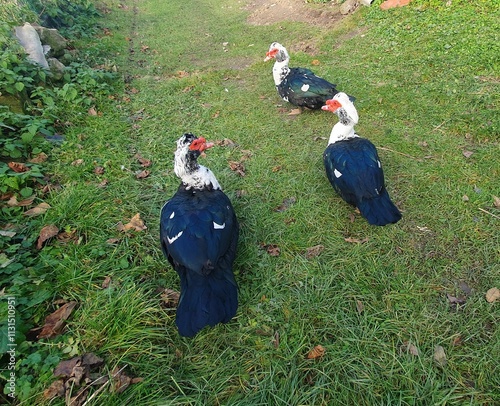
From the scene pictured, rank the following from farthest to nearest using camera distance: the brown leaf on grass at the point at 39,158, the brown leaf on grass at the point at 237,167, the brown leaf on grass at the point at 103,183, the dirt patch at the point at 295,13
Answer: the dirt patch at the point at 295,13
the brown leaf on grass at the point at 237,167
the brown leaf on grass at the point at 39,158
the brown leaf on grass at the point at 103,183

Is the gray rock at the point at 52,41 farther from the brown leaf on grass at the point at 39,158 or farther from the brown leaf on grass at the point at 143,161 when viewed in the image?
the brown leaf on grass at the point at 143,161

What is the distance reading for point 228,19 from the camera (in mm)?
10109

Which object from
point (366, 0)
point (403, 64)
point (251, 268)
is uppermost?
point (366, 0)

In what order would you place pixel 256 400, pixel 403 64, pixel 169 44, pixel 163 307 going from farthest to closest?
1. pixel 169 44
2. pixel 403 64
3. pixel 163 307
4. pixel 256 400

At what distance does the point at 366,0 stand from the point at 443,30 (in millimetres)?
2549

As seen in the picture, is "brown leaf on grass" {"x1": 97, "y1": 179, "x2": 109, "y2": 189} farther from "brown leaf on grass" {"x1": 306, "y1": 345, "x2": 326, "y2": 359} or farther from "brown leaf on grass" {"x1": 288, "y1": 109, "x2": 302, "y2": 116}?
"brown leaf on grass" {"x1": 288, "y1": 109, "x2": 302, "y2": 116}

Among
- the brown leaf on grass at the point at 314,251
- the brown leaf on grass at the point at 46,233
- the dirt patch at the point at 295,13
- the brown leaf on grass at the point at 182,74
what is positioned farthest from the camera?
the dirt patch at the point at 295,13

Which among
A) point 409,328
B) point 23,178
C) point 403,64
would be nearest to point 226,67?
point 403,64

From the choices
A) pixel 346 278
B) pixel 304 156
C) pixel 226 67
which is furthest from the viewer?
pixel 226 67

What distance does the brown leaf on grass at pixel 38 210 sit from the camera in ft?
9.25

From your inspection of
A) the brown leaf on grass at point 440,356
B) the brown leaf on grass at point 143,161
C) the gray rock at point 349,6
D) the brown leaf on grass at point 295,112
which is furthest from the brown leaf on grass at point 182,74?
the brown leaf on grass at point 440,356

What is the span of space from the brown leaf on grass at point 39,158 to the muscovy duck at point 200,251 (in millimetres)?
1775

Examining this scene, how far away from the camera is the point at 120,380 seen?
6.05 ft

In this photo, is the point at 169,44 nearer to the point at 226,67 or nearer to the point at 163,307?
the point at 226,67
